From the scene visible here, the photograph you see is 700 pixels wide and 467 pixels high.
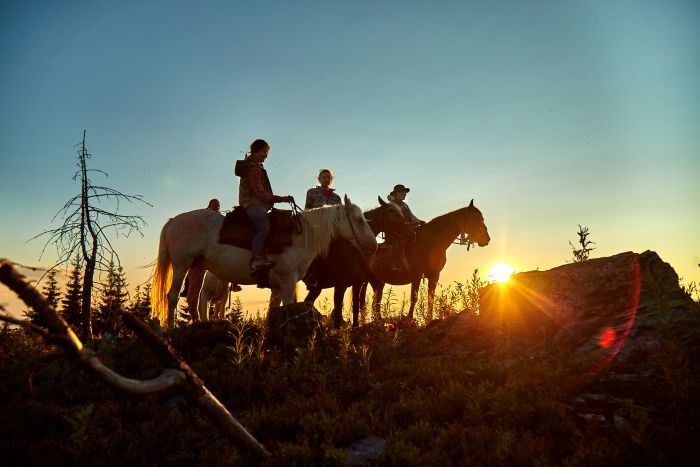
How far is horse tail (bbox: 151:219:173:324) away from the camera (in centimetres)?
962

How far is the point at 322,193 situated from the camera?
1196 cm

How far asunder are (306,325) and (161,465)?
12.9 feet

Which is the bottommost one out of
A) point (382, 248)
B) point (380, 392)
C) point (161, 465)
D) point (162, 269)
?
point (161, 465)

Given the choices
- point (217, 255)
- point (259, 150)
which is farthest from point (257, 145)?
point (217, 255)

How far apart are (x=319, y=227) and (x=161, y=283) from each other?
371 centimetres

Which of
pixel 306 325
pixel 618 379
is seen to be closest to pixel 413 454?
pixel 618 379

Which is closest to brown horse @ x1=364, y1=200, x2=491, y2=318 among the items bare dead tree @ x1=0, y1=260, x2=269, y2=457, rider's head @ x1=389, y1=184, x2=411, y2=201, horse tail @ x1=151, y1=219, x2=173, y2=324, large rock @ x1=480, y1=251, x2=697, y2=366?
rider's head @ x1=389, y1=184, x2=411, y2=201

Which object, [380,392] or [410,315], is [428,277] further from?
[380,392]

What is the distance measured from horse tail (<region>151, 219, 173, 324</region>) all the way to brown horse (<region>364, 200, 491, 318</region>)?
18.7 ft

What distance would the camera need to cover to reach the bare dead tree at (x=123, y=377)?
8.82 ft

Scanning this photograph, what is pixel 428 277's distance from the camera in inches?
521

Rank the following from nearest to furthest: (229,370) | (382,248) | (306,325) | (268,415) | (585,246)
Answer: (268,415) < (229,370) < (306,325) < (585,246) < (382,248)

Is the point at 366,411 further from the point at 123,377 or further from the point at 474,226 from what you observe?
the point at 474,226

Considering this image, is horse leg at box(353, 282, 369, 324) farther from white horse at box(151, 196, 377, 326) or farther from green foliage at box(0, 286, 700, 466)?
green foliage at box(0, 286, 700, 466)
